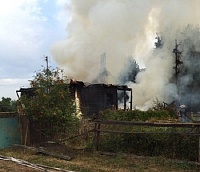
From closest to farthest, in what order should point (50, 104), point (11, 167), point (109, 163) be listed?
point (11, 167) → point (109, 163) → point (50, 104)

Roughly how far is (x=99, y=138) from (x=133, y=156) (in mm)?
1884

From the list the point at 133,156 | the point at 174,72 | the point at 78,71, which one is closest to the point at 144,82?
the point at 174,72

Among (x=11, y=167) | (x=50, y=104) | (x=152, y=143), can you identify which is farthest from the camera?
(x=50, y=104)

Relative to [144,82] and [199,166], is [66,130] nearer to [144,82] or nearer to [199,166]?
[199,166]

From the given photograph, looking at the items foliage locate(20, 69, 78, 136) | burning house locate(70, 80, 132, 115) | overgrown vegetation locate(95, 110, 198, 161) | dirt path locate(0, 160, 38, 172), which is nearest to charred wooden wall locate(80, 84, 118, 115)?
burning house locate(70, 80, 132, 115)

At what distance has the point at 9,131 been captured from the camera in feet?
38.6

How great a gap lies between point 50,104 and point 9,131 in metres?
2.36

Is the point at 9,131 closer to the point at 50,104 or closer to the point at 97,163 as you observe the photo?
the point at 50,104

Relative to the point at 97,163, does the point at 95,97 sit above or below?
above

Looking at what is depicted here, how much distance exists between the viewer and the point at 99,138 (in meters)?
10.5

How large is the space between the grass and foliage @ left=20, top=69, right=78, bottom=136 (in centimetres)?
185

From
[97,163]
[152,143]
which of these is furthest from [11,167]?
[152,143]

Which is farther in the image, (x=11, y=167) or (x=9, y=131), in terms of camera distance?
(x=9, y=131)

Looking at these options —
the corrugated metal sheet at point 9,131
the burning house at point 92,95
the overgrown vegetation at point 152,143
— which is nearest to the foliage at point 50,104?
the corrugated metal sheet at point 9,131
